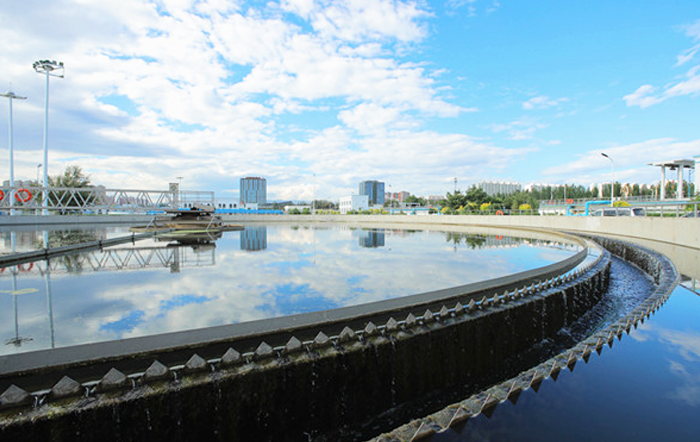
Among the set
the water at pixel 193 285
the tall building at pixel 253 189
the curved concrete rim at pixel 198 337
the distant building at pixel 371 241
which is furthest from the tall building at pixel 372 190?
the curved concrete rim at pixel 198 337

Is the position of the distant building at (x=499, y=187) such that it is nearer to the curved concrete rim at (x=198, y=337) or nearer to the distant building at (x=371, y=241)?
the distant building at (x=371, y=241)

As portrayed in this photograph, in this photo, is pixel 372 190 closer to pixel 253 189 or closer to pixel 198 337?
pixel 253 189

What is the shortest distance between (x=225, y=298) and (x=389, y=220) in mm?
36649

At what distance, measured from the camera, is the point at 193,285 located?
688cm

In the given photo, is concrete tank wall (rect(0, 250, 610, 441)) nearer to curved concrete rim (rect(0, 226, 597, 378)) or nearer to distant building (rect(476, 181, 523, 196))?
curved concrete rim (rect(0, 226, 597, 378))

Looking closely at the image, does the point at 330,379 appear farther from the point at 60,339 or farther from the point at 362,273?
the point at 362,273

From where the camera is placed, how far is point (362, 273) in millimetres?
8352

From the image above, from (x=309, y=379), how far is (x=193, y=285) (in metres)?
4.71

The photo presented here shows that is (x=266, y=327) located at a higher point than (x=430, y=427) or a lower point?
higher

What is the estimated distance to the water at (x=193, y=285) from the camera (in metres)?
4.52

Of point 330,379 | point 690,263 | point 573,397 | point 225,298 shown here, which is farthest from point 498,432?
point 690,263

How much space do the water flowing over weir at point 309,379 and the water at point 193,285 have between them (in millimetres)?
1359

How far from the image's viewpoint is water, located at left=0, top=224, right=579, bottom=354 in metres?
4.52

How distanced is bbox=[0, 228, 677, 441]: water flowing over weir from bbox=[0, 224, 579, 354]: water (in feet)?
4.46
